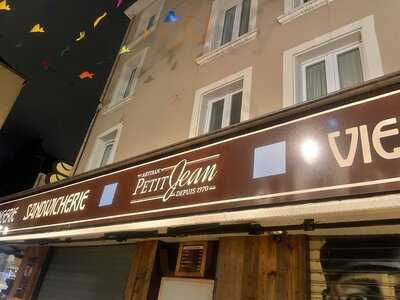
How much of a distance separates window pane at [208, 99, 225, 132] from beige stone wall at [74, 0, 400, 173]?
49 cm

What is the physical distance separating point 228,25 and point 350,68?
3.79 metres

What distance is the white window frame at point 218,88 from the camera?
17.3 feet

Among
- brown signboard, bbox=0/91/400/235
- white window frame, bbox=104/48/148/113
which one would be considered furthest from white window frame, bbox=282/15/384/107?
white window frame, bbox=104/48/148/113

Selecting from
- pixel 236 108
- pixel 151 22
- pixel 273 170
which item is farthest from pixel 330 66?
pixel 151 22

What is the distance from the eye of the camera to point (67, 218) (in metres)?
4.98

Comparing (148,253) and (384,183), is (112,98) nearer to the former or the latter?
(148,253)

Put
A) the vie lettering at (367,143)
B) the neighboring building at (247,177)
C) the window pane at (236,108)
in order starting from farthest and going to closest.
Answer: the window pane at (236,108), the neighboring building at (247,177), the vie lettering at (367,143)

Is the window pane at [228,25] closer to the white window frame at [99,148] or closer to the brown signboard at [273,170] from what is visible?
the white window frame at [99,148]

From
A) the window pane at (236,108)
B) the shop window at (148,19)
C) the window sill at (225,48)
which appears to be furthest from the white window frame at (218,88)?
the shop window at (148,19)

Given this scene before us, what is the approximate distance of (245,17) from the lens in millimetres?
7066

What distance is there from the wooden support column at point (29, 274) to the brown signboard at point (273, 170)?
11.4 feet

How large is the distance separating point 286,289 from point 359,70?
10.8 feet

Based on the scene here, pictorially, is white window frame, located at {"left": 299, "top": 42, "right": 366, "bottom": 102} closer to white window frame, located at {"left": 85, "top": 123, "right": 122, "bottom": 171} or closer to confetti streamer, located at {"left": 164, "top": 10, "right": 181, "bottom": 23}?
white window frame, located at {"left": 85, "top": 123, "right": 122, "bottom": 171}

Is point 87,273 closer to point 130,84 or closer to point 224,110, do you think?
point 224,110
